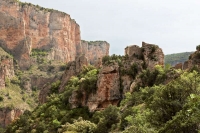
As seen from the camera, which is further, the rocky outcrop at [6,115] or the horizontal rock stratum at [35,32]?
Answer: the horizontal rock stratum at [35,32]

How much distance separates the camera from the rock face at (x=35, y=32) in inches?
4668

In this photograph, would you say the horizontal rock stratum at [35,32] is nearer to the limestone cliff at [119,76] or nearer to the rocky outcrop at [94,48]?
the rocky outcrop at [94,48]

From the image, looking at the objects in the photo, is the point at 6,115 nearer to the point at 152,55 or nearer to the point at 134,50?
the point at 134,50

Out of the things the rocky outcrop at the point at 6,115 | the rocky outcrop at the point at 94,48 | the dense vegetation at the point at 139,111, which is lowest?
the rocky outcrop at the point at 6,115

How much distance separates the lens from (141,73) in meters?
34.1

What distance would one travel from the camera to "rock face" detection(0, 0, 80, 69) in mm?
118562

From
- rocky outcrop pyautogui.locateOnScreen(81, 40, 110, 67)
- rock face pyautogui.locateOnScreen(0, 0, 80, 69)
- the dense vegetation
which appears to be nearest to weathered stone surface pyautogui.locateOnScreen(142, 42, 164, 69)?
the dense vegetation

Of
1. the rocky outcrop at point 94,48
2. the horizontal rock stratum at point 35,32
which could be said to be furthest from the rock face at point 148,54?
the rocky outcrop at point 94,48

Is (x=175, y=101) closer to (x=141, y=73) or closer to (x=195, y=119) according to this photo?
(x=195, y=119)

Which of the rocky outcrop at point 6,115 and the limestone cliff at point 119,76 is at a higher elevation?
the limestone cliff at point 119,76

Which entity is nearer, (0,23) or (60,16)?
(0,23)

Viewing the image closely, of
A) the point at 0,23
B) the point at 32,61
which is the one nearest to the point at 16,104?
the point at 32,61

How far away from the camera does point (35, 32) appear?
135625 millimetres

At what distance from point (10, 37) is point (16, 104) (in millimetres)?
38051
